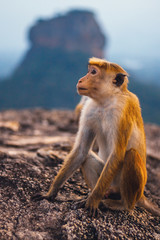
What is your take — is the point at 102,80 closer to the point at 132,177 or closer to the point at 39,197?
the point at 132,177

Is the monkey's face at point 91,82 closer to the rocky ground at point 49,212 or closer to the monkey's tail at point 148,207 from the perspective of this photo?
the rocky ground at point 49,212

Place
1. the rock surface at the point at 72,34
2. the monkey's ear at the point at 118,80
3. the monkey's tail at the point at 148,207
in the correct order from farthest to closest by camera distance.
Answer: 1. the rock surface at the point at 72,34
2. the monkey's tail at the point at 148,207
3. the monkey's ear at the point at 118,80

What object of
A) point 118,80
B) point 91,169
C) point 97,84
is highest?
point 118,80

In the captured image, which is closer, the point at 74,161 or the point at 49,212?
the point at 49,212

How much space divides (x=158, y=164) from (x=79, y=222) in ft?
10.4

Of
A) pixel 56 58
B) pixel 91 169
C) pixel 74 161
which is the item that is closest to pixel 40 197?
pixel 74 161

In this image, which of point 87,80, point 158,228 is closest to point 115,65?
point 87,80

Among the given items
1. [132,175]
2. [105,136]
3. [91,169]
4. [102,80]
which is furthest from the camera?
[91,169]

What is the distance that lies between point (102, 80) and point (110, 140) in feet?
2.22

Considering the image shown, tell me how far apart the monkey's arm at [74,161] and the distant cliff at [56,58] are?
6811cm

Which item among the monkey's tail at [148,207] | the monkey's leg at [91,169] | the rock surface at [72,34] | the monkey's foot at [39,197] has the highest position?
the rock surface at [72,34]

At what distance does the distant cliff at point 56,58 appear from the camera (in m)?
72.9

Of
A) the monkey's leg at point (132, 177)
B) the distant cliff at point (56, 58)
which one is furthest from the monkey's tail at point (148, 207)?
the distant cliff at point (56, 58)

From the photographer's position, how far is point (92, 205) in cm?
273
